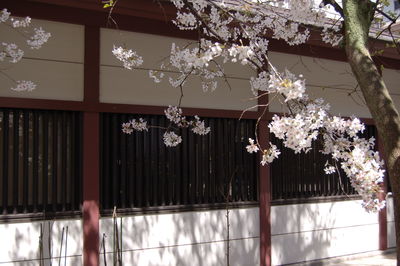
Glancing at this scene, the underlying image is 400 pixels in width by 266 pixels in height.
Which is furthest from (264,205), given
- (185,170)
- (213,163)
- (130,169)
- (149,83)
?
(149,83)

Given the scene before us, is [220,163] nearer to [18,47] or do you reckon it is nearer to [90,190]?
[90,190]

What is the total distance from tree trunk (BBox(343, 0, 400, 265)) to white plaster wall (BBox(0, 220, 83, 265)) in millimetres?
3580

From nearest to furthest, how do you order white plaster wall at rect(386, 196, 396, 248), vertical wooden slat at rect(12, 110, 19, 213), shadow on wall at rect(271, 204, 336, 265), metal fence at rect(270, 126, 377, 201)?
vertical wooden slat at rect(12, 110, 19, 213) → shadow on wall at rect(271, 204, 336, 265) → metal fence at rect(270, 126, 377, 201) → white plaster wall at rect(386, 196, 396, 248)

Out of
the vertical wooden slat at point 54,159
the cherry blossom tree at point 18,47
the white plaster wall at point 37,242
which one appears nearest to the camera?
the cherry blossom tree at point 18,47

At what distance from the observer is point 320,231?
25.4 ft

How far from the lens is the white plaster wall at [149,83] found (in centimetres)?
600

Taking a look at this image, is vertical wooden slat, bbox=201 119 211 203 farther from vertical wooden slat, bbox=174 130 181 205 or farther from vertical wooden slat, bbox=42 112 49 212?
vertical wooden slat, bbox=42 112 49 212

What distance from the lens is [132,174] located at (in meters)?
6.11

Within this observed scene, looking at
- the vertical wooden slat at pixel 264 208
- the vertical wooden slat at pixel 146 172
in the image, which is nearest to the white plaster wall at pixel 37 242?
the vertical wooden slat at pixel 146 172

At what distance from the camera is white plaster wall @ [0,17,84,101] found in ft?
17.8

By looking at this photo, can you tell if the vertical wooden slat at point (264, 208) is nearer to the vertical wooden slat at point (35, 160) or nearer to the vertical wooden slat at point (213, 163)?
the vertical wooden slat at point (213, 163)

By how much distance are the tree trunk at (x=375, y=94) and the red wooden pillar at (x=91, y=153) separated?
10.2ft

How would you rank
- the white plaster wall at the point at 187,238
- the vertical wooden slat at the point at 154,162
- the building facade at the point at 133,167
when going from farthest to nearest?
the vertical wooden slat at the point at 154,162 → the white plaster wall at the point at 187,238 → the building facade at the point at 133,167

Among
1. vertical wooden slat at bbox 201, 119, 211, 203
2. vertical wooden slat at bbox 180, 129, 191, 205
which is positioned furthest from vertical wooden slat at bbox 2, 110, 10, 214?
vertical wooden slat at bbox 201, 119, 211, 203
